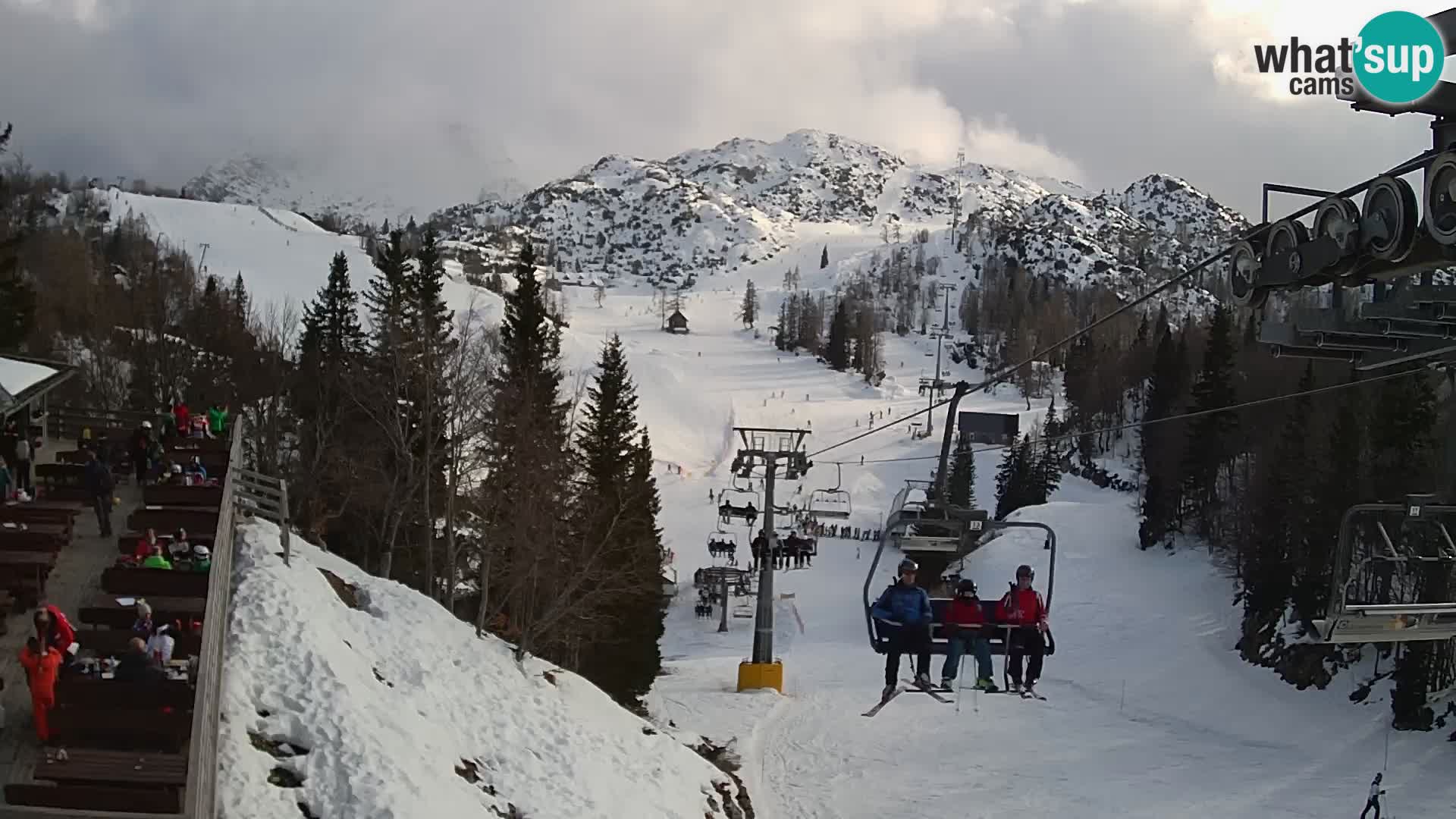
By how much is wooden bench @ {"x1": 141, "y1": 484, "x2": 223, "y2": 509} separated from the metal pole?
55.3ft

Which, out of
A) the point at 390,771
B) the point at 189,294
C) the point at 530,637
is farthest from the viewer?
the point at 189,294

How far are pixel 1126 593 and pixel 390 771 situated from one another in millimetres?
42231

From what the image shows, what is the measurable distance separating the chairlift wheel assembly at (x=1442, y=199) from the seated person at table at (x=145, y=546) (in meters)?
14.5

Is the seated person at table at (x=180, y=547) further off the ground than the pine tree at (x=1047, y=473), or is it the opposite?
the pine tree at (x=1047, y=473)

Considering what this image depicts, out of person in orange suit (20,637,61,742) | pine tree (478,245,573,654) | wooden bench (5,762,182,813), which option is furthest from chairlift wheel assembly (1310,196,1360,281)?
pine tree (478,245,573,654)

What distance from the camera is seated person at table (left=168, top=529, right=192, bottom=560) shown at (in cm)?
1511

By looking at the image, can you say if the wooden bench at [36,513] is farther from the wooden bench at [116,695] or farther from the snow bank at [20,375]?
the wooden bench at [116,695]

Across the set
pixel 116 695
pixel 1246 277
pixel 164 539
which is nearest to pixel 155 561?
pixel 164 539

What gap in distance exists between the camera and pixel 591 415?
41094 millimetres

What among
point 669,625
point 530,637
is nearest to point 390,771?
point 530,637

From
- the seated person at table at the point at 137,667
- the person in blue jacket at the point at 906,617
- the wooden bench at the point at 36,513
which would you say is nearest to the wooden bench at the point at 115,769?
the seated person at table at the point at 137,667

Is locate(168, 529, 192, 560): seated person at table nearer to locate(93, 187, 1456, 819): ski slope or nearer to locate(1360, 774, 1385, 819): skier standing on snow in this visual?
locate(93, 187, 1456, 819): ski slope

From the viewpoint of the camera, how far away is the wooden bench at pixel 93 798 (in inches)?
317

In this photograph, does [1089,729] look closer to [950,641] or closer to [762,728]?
[762,728]
